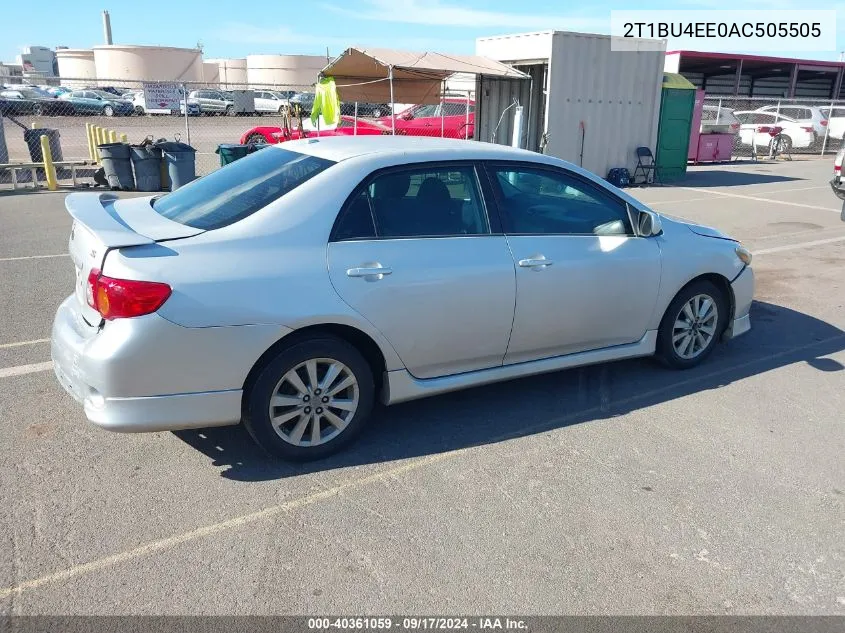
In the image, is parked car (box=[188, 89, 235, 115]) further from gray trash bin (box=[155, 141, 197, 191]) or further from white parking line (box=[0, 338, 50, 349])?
white parking line (box=[0, 338, 50, 349])

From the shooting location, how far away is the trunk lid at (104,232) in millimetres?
3258

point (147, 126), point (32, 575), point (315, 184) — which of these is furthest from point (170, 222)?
point (147, 126)

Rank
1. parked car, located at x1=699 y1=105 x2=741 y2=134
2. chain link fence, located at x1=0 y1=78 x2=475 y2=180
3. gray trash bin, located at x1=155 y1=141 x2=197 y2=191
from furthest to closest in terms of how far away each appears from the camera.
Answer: parked car, located at x1=699 y1=105 x2=741 y2=134
chain link fence, located at x1=0 y1=78 x2=475 y2=180
gray trash bin, located at x1=155 y1=141 x2=197 y2=191

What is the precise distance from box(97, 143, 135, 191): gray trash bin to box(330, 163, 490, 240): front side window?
11.4 metres

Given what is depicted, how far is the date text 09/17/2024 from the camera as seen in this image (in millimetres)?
2584

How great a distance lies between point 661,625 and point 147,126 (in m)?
34.9

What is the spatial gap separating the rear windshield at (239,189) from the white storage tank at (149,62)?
233ft

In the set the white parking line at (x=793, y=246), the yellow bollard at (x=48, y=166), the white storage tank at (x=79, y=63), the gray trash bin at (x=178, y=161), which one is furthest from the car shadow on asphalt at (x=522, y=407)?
the white storage tank at (x=79, y=63)

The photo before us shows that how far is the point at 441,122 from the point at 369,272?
1460cm

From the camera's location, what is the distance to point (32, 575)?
109 inches

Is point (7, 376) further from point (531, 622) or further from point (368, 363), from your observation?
point (531, 622)

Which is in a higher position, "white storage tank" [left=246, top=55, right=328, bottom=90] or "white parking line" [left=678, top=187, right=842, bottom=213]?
"white storage tank" [left=246, top=55, right=328, bottom=90]

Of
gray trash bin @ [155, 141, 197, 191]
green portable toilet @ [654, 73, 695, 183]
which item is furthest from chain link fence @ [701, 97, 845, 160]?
gray trash bin @ [155, 141, 197, 191]

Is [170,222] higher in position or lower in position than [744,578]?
higher
